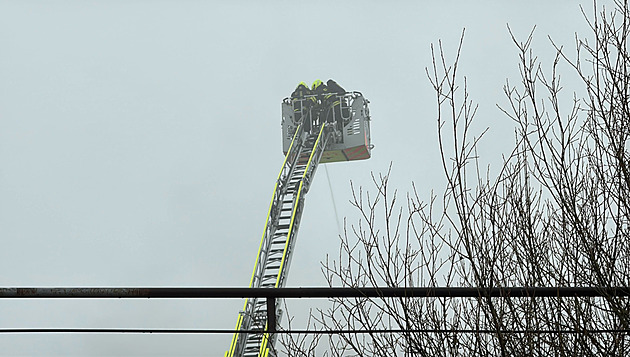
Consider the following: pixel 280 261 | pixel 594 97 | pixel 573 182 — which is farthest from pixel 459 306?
pixel 280 261

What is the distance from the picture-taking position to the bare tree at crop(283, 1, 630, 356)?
2674 millimetres

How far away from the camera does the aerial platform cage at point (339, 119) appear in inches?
806

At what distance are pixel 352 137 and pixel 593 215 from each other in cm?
1779

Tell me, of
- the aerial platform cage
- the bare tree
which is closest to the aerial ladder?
the aerial platform cage

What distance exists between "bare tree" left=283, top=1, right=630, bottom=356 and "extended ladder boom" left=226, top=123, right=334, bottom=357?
11770mm

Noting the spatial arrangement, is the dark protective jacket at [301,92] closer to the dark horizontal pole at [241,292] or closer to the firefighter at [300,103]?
the firefighter at [300,103]

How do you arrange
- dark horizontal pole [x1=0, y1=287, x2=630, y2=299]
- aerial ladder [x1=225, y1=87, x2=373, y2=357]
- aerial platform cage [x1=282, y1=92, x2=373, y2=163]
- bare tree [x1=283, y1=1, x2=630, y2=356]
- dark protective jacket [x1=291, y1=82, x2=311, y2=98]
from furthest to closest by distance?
dark protective jacket [x1=291, y1=82, x2=311, y2=98], aerial platform cage [x1=282, y1=92, x2=373, y2=163], aerial ladder [x1=225, y1=87, x2=373, y2=357], bare tree [x1=283, y1=1, x2=630, y2=356], dark horizontal pole [x1=0, y1=287, x2=630, y2=299]

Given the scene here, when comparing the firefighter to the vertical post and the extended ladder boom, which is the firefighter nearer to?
the extended ladder boom

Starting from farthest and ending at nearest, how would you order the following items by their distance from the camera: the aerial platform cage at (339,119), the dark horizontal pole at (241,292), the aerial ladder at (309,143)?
the aerial platform cage at (339,119) < the aerial ladder at (309,143) < the dark horizontal pole at (241,292)

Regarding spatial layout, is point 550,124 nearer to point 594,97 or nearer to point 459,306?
point 594,97

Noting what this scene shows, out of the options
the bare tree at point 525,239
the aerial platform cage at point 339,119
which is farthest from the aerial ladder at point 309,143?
the bare tree at point 525,239

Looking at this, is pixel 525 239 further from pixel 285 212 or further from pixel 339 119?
pixel 339 119

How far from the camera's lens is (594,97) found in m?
3.03

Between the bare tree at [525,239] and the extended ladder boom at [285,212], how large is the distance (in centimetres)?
1177
